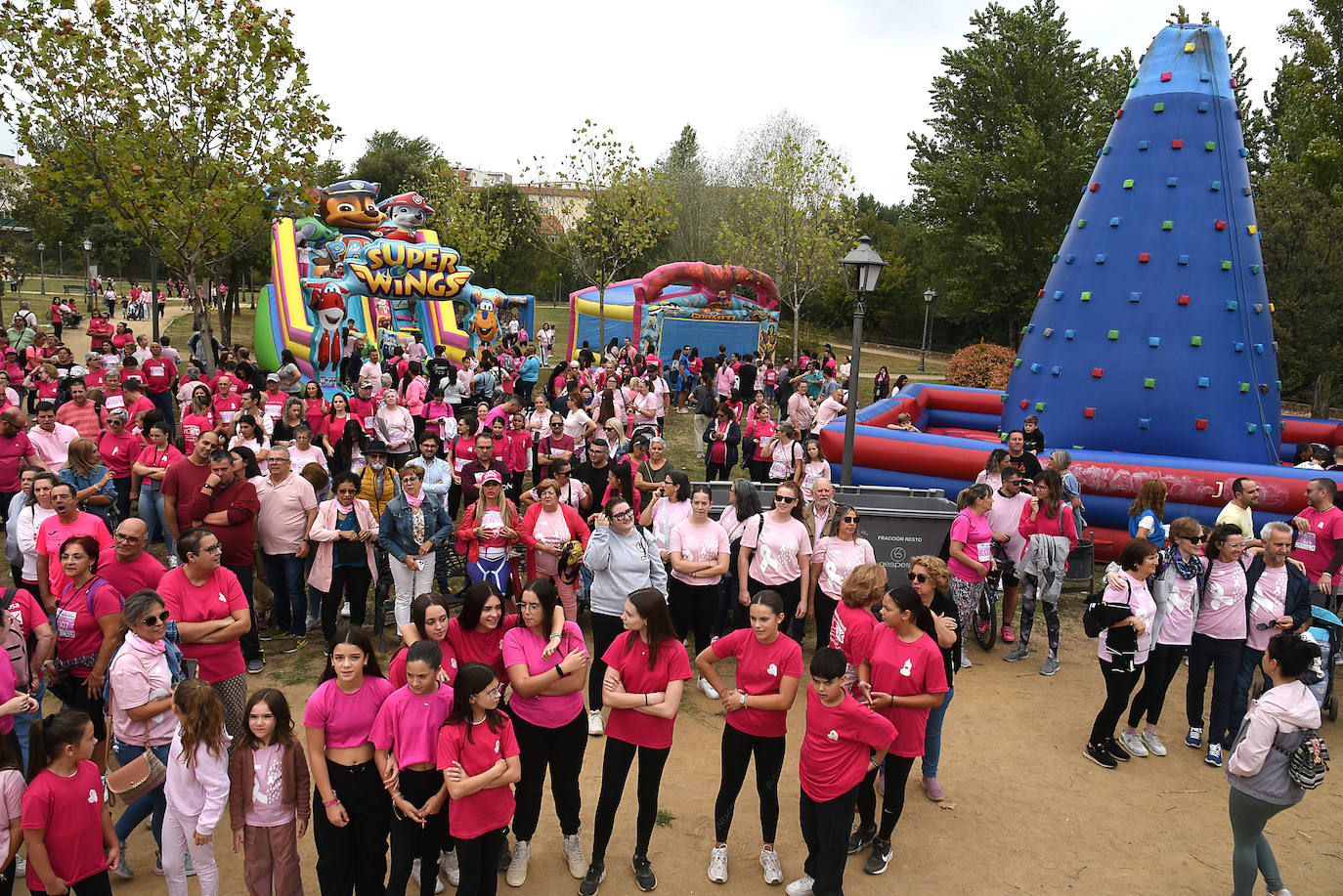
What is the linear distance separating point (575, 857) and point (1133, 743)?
163 inches

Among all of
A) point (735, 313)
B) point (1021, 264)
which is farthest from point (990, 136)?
point (735, 313)

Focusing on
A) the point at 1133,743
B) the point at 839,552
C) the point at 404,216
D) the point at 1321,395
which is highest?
the point at 404,216

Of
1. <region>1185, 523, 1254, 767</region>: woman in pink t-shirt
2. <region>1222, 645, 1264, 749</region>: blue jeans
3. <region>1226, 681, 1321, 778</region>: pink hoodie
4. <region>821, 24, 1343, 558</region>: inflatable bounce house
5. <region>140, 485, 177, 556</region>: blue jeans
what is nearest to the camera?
<region>1226, 681, 1321, 778</region>: pink hoodie

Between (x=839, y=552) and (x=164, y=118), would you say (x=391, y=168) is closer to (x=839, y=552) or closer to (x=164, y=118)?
(x=164, y=118)

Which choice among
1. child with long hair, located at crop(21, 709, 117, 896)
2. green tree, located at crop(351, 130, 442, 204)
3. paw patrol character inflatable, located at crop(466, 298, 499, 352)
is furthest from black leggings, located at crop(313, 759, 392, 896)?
green tree, located at crop(351, 130, 442, 204)

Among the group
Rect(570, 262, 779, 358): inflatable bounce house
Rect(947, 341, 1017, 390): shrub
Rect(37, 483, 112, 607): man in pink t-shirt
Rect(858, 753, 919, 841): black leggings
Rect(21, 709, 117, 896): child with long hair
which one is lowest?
Rect(858, 753, 919, 841): black leggings

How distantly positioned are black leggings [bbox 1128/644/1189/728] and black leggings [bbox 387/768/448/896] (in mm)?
4770

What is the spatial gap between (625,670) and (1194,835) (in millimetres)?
3747

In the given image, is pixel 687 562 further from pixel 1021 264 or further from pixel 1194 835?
pixel 1021 264

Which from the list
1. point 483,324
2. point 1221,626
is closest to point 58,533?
point 1221,626

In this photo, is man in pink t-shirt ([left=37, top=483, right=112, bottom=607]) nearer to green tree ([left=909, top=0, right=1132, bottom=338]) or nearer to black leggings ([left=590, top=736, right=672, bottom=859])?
black leggings ([left=590, top=736, right=672, bottom=859])

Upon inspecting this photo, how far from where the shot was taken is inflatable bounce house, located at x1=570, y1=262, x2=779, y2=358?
24.5 m

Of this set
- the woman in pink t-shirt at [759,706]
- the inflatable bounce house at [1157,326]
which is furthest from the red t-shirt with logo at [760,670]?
the inflatable bounce house at [1157,326]

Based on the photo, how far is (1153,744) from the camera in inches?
242
